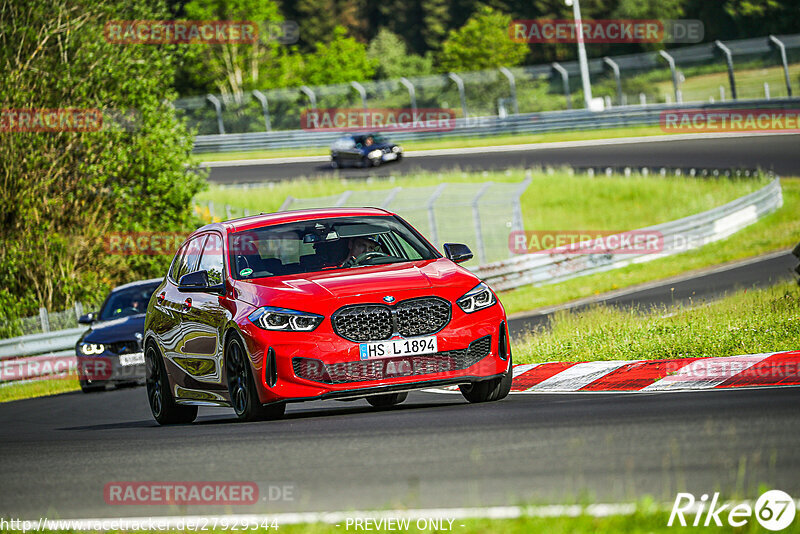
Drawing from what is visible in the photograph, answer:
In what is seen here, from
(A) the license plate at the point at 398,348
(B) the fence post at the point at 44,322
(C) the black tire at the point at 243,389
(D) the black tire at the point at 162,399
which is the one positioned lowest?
(B) the fence post at the point at 44,322

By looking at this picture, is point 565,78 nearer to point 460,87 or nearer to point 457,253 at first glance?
point 460,87

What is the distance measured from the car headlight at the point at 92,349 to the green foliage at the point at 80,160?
9306 millimetres

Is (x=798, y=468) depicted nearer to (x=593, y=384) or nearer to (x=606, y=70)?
(x=593, y=384)

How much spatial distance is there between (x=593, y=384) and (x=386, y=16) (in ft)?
358

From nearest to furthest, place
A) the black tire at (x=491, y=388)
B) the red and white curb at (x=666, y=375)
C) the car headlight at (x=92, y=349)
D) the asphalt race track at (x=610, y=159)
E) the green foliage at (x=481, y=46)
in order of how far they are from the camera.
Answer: the red and white curb at (x=666, y=375)
the black tire at (x=491, y=388)
the car headlight at (x=92, y=349)
the asphalt race track at (x=610, y=159)
the green foliage at (x=481, y=46)

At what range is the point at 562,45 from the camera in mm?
95812

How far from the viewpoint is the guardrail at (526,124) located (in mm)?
44906

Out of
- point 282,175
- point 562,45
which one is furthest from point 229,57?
point 282,175

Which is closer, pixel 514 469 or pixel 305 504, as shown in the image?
pixel 305 504

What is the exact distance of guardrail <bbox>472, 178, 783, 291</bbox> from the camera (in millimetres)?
26484

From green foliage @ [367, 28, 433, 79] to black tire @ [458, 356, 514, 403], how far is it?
278 ft

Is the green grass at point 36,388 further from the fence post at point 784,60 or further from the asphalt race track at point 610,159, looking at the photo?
the fence post at point 784,60

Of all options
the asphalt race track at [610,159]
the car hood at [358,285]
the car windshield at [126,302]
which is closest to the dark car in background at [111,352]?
the car windshield at [126,302]

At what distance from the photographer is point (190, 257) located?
1138 centimetres
